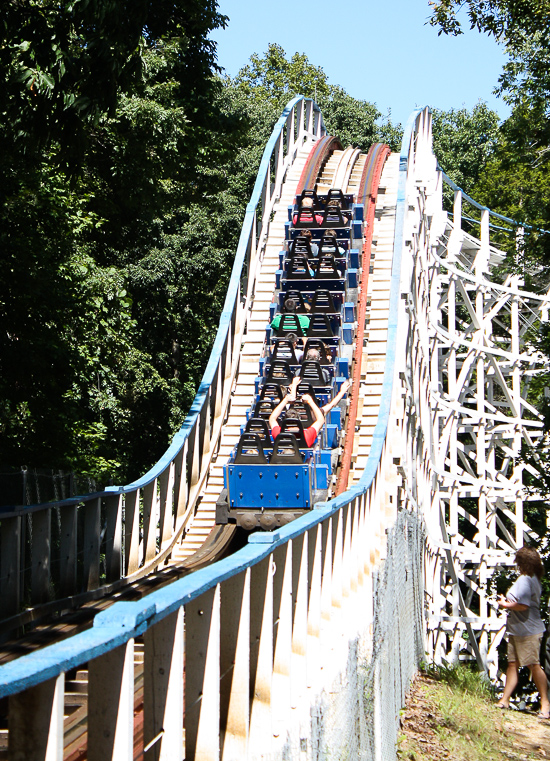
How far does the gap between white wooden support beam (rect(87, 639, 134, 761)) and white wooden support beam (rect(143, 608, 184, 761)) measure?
33 cm

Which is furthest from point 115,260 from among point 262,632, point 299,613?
point 262,632

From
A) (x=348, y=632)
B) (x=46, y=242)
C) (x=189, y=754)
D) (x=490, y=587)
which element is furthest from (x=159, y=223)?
(x=189, y=754)

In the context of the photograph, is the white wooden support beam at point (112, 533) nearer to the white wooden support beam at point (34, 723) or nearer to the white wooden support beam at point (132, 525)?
the white wooden support beam at point (132, 525)

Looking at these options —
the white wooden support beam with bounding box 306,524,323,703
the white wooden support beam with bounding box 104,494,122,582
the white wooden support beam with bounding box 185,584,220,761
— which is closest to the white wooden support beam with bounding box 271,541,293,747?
the white wooden support beam with bounding box 306,524,323,703

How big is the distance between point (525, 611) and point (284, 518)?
3129mm

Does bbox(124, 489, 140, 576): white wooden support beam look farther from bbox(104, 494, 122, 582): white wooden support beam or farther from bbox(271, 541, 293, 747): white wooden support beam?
bbox(271, 541, 293, 747): white wooden support beam

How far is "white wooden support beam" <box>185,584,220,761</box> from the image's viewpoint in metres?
2.89

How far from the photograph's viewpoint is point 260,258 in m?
16.2

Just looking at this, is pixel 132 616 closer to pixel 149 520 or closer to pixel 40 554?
pixel 40 554

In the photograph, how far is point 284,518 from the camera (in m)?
10.3

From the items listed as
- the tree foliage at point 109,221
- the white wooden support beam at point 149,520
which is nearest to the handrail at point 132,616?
the tree foliage at point 109,221

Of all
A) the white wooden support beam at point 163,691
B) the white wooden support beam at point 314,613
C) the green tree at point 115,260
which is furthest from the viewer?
the green tree at point 115,260

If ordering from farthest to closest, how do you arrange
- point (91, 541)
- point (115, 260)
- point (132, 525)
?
point (115, 260) < point (132, 525) < point (91, 541)

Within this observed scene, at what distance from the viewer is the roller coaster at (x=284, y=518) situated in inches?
103
